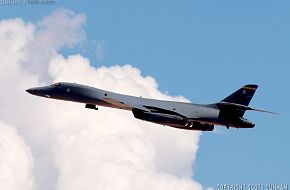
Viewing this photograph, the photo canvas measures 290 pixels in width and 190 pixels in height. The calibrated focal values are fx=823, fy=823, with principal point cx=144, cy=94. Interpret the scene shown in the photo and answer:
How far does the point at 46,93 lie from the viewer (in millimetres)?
86500

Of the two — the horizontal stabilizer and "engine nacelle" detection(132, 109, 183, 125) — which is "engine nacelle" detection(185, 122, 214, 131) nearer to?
"engine nacelle" detection(132, 109, 183, 125)

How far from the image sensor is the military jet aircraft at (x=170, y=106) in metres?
80.8

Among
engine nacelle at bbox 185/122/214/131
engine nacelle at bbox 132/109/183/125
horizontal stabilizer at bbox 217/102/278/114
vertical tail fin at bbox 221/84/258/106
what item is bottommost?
engine nacelle at bbox 132/109/183/125

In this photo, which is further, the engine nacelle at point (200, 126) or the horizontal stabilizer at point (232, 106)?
the engine nacelle at point (200, 126)

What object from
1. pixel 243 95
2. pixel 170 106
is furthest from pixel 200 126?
pixel 243 95

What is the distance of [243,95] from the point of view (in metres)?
82.4

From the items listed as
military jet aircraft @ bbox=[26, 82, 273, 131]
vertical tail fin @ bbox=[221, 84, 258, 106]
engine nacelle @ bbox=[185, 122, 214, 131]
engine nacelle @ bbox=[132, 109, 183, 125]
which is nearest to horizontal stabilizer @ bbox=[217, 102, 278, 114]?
military jet aircraft @ bbox=[26, 82, 273, 131]

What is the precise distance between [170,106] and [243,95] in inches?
299

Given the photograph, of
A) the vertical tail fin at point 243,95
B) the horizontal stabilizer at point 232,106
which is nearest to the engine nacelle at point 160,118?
the horizontal stabilizer at point 232,106

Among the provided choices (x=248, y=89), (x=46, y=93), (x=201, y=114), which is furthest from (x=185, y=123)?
(x=46, y=93)

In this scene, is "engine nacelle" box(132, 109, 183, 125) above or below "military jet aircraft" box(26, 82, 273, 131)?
below

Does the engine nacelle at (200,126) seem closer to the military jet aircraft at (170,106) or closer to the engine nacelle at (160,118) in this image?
the military jet aircraft at (170,106)

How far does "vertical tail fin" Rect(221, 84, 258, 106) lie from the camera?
8231 centimetres

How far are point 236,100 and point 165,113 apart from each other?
7228 mm
